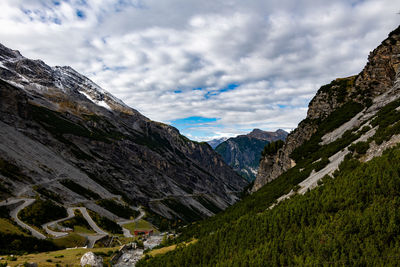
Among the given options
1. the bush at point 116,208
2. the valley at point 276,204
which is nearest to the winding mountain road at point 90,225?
the valley at point 276,204

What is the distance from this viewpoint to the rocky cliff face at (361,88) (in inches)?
1723

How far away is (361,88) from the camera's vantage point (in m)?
47.4

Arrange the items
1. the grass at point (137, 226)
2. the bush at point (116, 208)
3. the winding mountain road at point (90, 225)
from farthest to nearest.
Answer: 1. the bush at point (116, 208)
2. the grass at point (137, 226)
3. the winding mountain road at point (90, 225)

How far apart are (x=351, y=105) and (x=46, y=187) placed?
351 ft

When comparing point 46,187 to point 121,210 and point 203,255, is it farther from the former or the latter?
point 203,255

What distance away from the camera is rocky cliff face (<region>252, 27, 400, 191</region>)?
43.8 meters

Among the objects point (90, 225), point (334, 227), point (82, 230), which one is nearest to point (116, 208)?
point (90, 225)

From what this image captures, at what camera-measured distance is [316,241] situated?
38.5ft

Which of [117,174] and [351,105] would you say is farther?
[117,174]

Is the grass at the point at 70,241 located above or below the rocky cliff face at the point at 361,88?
below

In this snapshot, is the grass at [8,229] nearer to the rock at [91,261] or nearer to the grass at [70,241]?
the grass at [70,241]

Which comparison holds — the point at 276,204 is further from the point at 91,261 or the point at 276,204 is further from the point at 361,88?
the point at 361,88

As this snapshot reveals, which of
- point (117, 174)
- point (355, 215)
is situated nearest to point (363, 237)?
point (355, 215)

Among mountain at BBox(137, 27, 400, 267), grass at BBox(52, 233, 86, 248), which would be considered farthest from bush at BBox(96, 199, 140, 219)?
mountain at BBox(137, 27, 400, 267)
